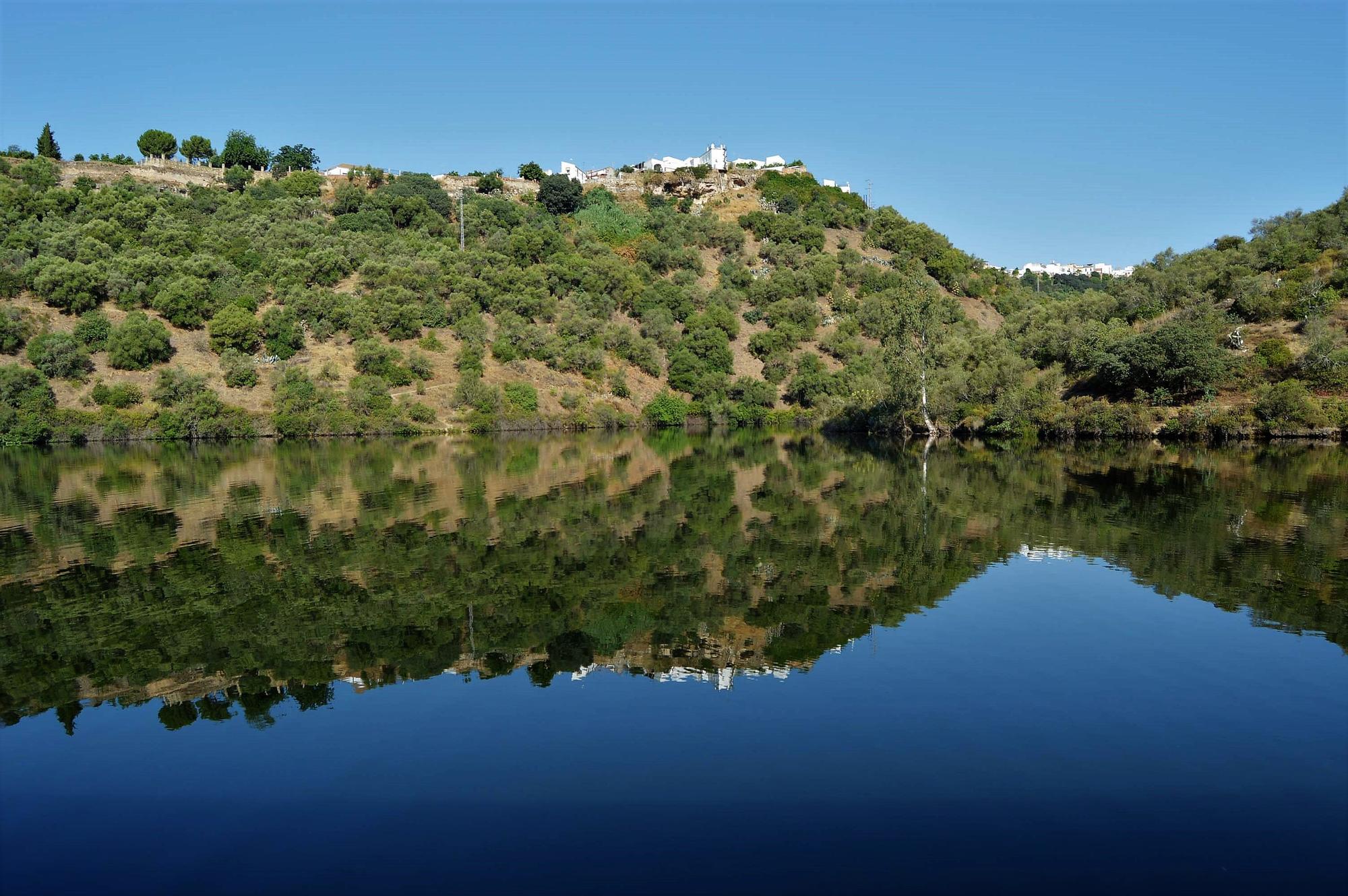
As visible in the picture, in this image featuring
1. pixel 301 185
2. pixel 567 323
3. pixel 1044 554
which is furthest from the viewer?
pixel 301 185

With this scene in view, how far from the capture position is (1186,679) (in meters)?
12.5

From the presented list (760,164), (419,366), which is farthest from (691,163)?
(419,366)

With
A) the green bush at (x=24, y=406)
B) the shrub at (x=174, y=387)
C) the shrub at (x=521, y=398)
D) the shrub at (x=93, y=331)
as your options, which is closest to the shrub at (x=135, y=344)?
the shrub at (x=93, y=331)

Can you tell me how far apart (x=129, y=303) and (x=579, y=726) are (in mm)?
81420

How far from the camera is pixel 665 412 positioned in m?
84.4

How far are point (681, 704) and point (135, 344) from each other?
239ft

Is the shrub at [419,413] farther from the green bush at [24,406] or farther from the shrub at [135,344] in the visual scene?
the green bush at [24,406]

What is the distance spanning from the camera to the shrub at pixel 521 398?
75750mm

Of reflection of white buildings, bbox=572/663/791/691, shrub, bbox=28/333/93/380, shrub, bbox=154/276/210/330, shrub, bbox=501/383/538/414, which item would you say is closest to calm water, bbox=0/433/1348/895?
reflection of white buildings, bbox=572/663/791/691

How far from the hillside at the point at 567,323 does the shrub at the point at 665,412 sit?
0.65 feet

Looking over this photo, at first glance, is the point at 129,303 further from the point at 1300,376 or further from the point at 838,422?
the point at 1300,376

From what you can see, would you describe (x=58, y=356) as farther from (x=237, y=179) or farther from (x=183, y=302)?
(x=237, y=179)

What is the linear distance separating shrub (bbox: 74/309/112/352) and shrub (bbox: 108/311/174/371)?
0.93 meters

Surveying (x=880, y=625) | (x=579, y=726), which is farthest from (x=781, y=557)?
(x=579, y=726)
